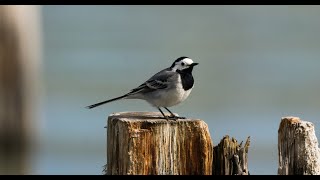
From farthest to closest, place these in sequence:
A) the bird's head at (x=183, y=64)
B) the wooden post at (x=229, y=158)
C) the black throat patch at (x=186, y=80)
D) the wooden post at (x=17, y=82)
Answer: the bird's head at (x=183, y=64), the black throat patch at (x=186, y=80), the wooden post at (x=17, y=82), the wooden post at (x=229, y=158)

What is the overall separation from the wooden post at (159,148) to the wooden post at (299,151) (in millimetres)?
550

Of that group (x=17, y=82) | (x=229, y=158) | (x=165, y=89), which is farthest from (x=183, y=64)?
(x=229, y=158)

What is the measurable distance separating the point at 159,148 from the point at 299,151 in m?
1.03

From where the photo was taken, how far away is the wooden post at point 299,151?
5711mm

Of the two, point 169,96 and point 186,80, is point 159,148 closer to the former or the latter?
point 169,96

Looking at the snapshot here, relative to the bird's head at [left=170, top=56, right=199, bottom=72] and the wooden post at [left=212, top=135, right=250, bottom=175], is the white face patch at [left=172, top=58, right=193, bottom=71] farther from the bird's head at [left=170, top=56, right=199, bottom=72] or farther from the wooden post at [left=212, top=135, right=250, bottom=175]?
the wooden post at [left=212, top=135, right=250, bottom=175]

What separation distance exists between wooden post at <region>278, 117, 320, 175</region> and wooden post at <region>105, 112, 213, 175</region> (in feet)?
1.80

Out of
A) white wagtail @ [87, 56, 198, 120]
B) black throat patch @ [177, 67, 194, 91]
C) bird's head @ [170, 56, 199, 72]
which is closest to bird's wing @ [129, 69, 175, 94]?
white wagtail @ [87, 56, 198, 120]

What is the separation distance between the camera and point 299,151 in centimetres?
572

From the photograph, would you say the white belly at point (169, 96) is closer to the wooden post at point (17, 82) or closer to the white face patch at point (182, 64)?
the white face patch at point (182, 64)

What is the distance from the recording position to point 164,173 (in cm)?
562

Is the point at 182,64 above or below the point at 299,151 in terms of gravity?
above

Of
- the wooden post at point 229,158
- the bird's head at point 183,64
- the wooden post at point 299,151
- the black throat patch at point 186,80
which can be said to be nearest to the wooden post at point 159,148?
the wooden post at point 229,158
